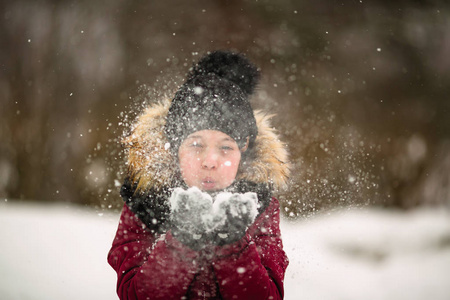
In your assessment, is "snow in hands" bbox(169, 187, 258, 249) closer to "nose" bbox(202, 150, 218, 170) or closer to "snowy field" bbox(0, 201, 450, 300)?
"nose" bbox(202, 150, 218, 170)

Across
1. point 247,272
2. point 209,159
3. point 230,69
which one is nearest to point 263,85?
point 230,69

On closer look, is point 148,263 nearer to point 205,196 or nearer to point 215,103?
point 205,196

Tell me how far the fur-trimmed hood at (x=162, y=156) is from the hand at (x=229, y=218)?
4.0 inches

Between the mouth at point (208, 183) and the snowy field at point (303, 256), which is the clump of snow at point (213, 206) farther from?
the snowy field at point (303, 256)

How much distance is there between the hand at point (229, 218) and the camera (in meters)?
0.48

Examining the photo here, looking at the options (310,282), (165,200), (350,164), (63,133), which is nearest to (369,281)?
(310,282)

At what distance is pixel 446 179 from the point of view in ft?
2.80

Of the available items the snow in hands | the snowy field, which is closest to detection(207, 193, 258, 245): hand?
the snow in hands

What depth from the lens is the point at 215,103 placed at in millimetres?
561

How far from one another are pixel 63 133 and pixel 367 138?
25.9 inches

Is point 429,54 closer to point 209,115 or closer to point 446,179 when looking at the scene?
point 446,179

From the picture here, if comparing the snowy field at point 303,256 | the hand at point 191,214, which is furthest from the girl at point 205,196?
the snowy field at point 303,256

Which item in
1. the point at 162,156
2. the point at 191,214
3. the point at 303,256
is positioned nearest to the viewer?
the point at 191,214

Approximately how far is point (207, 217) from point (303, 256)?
0.29 metres
